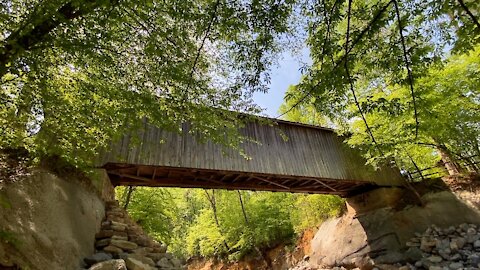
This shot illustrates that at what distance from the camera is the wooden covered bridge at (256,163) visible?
6.94 meters

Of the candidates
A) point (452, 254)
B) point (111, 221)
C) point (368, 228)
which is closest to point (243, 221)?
point (368, 228)

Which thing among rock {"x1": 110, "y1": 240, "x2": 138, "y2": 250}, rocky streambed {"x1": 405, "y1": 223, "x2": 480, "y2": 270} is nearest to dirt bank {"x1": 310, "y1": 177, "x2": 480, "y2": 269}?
rocky streambed {"x1": 405, "y1": 223, "x2": 480, "y2": 270}

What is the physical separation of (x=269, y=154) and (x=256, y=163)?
638mm

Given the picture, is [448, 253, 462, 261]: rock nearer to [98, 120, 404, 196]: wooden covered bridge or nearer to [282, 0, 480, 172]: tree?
[98, 120, 404, 196]: wooden covered bridge

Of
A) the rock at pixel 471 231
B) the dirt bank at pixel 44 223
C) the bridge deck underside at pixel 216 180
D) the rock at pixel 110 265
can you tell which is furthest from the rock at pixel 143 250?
the rock at pixel 471 231

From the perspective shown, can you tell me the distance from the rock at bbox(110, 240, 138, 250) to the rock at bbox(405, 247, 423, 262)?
26.9 ft

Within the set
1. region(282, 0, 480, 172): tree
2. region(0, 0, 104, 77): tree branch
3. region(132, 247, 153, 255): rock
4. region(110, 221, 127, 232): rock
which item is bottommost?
region(132, 247, 153, 255): rock

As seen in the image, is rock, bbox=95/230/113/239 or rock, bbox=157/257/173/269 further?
rock, bbox=95/230/113/239

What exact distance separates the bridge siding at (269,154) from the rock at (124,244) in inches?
64.8

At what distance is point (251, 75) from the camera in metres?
3.69

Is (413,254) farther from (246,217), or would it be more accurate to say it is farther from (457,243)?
(246,217)

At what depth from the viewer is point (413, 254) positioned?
8.74m

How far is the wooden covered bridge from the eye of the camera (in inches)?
273

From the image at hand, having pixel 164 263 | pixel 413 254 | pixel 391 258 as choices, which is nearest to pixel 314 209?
pixel 391 258
